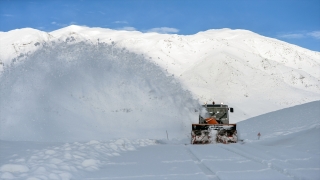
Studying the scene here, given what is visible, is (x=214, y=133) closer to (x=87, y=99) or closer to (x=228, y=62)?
(x=87, y=99)

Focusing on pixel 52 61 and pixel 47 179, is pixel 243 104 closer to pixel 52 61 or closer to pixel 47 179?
pixel 52 61

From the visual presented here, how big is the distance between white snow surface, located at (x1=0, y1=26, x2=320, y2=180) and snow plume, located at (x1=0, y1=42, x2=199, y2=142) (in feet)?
0.31

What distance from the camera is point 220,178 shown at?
6.78 metres

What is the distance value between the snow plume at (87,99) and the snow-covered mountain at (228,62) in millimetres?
5543

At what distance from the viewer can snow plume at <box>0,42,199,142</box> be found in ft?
68.1

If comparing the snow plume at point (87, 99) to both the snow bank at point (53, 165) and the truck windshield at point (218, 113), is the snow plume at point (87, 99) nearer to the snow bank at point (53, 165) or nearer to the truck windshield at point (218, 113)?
the truck windshield at point (218, 113)

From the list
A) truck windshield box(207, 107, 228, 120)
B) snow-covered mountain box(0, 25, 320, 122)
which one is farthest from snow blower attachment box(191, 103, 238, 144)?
snow-covered mountain box(0, 25, 320, 122)

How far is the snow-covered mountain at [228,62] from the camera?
56.4 m

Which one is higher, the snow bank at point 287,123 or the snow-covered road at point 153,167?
the snow bank at point 287,123

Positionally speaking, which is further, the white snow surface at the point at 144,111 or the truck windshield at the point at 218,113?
the truck windshield at the point at 218,113

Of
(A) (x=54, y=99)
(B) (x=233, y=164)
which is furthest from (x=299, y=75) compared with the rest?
(B) (x=233, y=164)

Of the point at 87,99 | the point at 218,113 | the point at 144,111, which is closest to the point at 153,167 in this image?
the point at 218,113

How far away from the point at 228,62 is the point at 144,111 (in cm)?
4185

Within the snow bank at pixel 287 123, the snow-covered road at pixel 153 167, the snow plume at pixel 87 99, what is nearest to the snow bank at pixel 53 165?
A: the snow-covered road at pixel 153 167
